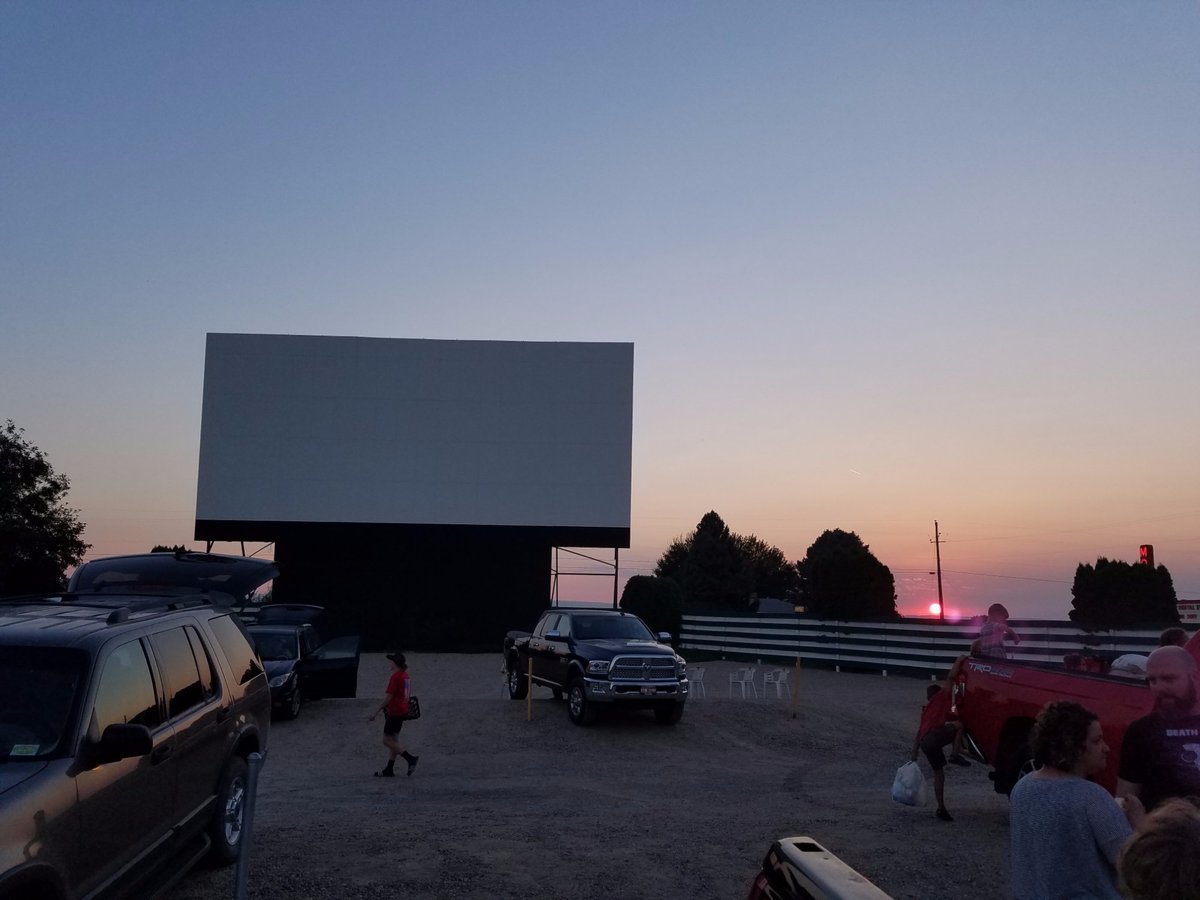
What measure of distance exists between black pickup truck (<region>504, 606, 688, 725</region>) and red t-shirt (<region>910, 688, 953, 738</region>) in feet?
22.4

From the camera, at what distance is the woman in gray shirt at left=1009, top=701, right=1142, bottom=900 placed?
3906 mm

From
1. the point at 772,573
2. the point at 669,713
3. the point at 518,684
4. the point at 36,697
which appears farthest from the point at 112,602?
the point at 772,573

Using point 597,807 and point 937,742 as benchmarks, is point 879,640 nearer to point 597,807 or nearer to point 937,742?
point 937,742

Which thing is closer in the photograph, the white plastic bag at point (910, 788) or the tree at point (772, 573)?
the white plastic bag at point (910, 788)

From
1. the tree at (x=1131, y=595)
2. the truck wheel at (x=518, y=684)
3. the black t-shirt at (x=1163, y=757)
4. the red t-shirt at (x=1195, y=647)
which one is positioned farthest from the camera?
the tree at (x=1131, y=595)

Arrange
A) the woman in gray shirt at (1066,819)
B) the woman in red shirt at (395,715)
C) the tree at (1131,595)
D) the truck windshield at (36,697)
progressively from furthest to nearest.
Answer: the tree at (1131,595) < the woman in red shirt at (395,715) < the truck windshield at (36,697) < the woman in gray shirt at (1066,819)

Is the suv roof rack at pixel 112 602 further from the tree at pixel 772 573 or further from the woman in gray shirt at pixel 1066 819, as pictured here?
the tree at pixel 772 573

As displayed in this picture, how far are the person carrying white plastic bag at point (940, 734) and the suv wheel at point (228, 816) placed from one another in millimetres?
5988

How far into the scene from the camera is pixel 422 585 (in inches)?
1542

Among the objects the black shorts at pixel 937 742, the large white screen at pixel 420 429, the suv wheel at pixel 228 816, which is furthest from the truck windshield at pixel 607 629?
the large white screen at pixel 420 429

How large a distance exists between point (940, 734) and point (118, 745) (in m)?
7.59

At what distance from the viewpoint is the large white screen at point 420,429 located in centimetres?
3628

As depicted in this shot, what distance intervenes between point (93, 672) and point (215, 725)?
A: 1.77 meters

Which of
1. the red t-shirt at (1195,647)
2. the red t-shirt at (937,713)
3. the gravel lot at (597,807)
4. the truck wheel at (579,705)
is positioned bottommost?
the gravel lot at (597,807)
